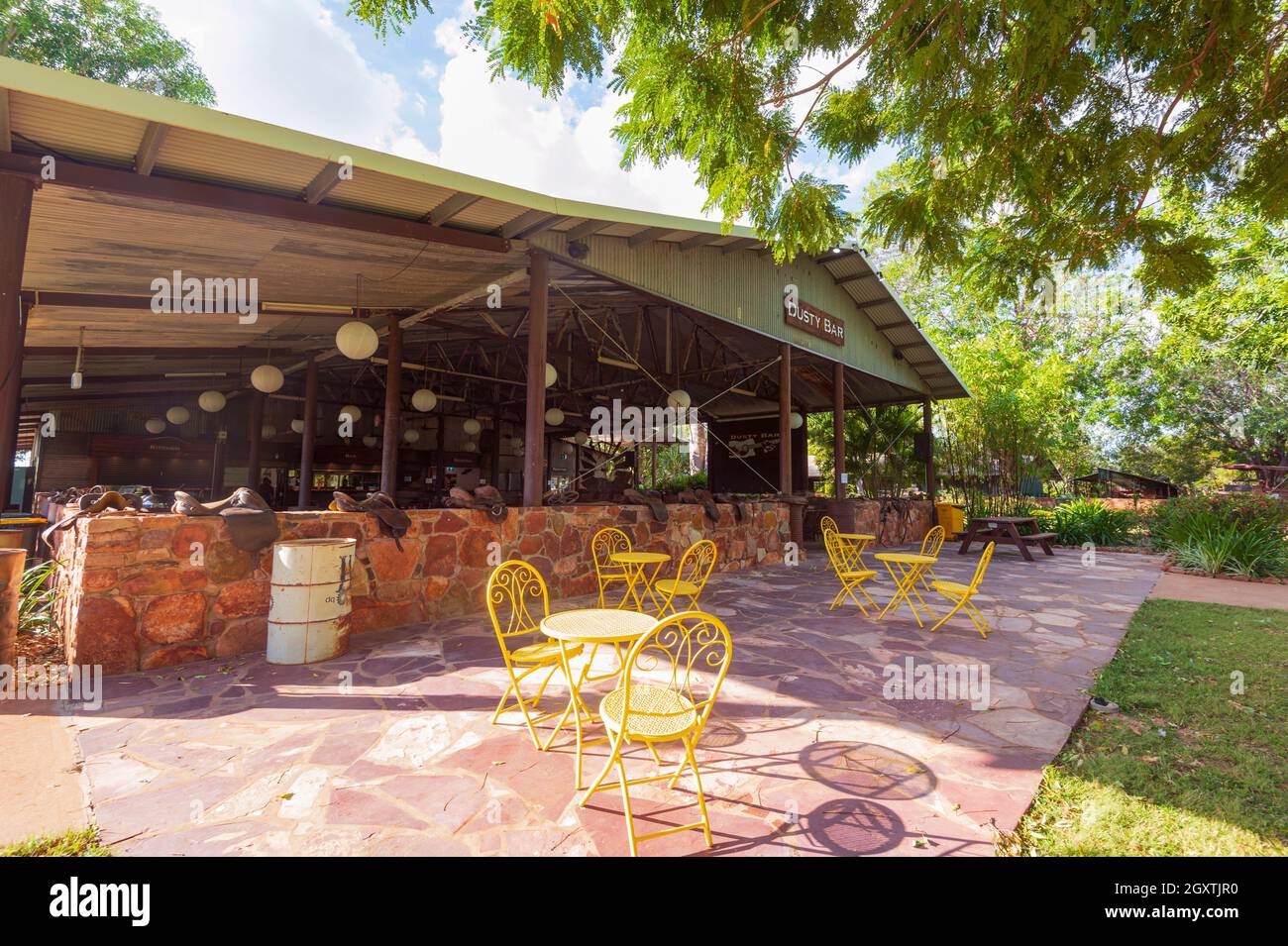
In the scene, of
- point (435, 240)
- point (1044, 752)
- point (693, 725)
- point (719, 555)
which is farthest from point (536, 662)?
point (719, 555)

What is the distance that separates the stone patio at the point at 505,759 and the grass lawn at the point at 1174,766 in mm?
130

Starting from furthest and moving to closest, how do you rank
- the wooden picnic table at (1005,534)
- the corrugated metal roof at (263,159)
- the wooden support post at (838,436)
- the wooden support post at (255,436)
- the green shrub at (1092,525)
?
the green shrub at (1092,525) → the wooden support post at (255,436) → the wooden support post at (838,436) → the wooden picnic table at (1005,534) → the corrugated metal roof at (263,159)

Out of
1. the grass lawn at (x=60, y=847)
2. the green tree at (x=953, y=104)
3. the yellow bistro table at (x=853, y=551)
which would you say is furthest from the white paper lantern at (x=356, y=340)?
the yellow bistro table at (x=853, y=551)

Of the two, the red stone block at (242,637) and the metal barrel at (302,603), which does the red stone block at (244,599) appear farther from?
the metal barrel at (302,603)

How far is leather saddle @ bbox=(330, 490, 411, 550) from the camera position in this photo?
443 centimetres

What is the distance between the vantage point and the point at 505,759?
2.33 meters

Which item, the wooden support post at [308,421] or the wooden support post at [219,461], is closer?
the wooden support post at [308,421]

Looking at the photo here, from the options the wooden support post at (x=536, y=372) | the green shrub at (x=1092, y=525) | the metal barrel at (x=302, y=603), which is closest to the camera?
the metal barrel at (x=302, y=603)

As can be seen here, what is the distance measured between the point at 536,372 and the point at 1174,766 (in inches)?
203

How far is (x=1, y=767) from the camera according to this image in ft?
7.19

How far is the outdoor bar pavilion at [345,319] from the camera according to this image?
3320 millimetres

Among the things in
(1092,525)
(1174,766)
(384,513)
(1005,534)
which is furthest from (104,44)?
(1092,525)
